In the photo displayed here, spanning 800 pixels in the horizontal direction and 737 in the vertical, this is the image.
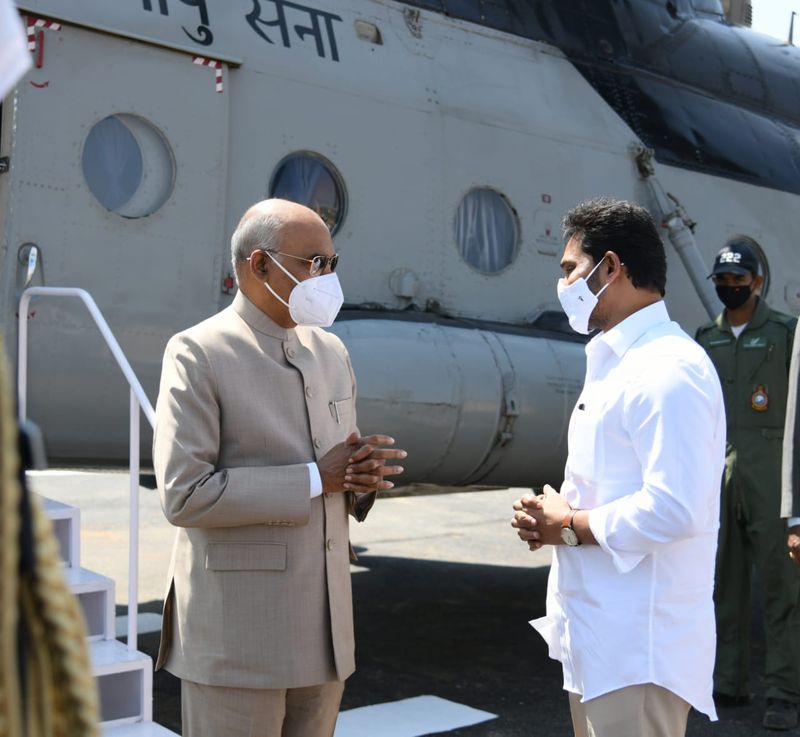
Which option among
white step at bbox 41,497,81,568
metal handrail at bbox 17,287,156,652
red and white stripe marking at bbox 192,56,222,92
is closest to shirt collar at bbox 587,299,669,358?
metal handrail at bbox 17,287,156,652

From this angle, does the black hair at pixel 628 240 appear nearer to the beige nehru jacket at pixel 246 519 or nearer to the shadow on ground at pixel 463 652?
the beige nehru jacket at pixel 246 519

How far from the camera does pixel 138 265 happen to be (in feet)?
13.8

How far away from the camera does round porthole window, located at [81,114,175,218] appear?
4.12m

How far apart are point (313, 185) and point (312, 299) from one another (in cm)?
240

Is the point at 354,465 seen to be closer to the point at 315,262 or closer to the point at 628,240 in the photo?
the point at 315,262

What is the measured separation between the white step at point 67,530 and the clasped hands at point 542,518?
5.76 feet

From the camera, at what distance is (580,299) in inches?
93.3

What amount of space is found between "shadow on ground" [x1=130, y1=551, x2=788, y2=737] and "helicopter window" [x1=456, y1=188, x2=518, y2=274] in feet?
6.87

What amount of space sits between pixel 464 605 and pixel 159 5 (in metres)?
4.28

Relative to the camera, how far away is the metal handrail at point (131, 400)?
317 cm

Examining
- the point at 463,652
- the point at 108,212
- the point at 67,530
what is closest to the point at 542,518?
the point at 67,530

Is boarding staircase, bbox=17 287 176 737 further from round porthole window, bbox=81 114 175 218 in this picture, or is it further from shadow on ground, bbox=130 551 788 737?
shadow on ground, bbox=130 551 788 737

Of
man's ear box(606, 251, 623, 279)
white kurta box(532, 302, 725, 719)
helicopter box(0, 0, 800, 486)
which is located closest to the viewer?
white kurta box(532, 302, 725, 719)

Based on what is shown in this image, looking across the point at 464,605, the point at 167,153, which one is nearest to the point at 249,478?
the point at 167,153
